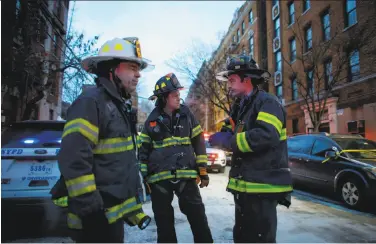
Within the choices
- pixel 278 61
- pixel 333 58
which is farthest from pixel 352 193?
pixel 278 61

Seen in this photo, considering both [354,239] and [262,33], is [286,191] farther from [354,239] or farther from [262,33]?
[262,33]

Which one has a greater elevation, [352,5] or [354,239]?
[352,5]

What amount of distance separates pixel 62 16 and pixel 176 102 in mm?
19678

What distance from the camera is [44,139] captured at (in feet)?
13.3

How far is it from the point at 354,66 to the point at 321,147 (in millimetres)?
5618

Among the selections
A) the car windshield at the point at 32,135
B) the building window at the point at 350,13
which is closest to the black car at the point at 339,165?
the car windshield at the point at 32,135

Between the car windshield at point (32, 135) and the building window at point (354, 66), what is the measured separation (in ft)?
32.8

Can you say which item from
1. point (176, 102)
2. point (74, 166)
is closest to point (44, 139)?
point (176, 102)

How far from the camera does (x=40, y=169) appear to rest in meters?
3.89

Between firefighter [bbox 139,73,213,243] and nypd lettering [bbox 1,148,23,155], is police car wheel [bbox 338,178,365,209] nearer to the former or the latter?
firefighter [bbox 139,73,213,243]

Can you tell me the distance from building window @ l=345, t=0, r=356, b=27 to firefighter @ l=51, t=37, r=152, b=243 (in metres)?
12.8

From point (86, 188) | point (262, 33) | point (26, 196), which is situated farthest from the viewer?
point (262, 33)

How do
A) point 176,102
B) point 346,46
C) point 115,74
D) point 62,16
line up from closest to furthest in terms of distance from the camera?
1. point 115,74
2. point 176,102
3. point 346,46
4. point 62,16

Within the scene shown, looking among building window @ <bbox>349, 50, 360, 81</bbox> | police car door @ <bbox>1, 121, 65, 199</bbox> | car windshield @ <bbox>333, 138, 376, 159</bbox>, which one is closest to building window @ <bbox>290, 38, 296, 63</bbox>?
building window @ <bbox>349, 50, 360, 81</bbox>
